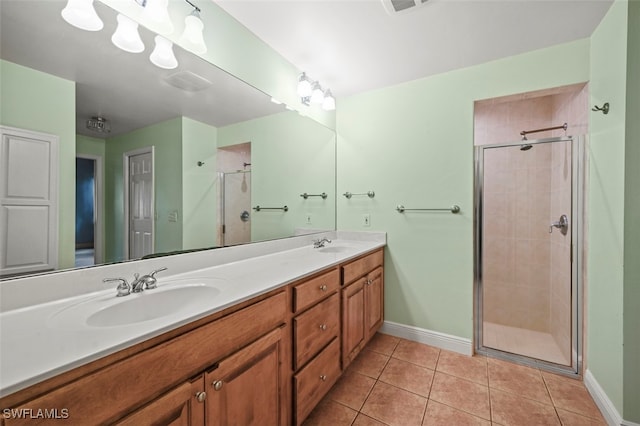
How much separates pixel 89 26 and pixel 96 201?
664 mm

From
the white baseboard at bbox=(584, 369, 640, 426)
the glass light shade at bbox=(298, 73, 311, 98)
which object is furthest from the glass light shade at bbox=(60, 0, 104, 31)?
the white baseboard at bbox=(584, 369, 640, 426)

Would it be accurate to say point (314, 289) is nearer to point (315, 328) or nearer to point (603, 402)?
point (315, 328)

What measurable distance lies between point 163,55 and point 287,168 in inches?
42.4

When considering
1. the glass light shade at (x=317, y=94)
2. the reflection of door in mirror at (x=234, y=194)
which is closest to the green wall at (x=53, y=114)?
the reflection of door in mirror at (x=234, y=194)

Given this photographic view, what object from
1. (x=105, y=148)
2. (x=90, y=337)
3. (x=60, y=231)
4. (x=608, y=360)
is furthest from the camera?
(x=608, y=360)

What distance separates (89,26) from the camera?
1001 mm

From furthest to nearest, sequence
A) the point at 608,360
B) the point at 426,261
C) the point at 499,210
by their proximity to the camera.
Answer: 1. the point at 499,210
2. the point at 426,261
3. the point at 608,360

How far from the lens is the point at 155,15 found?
3.76 ft

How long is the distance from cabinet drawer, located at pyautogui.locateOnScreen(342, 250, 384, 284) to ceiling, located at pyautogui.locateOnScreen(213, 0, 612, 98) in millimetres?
1442

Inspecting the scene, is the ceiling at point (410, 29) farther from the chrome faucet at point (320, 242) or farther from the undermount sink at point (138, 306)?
the undermount sink at point (138, 306)

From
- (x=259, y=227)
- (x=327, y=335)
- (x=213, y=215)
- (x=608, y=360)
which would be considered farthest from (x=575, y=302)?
(x=213, y=215)

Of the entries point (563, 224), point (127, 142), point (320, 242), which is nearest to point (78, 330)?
point (127, 142)

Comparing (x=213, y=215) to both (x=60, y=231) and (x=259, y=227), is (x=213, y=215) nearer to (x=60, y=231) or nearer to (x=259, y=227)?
(x=259, y=227)

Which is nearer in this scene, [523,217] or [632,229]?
[632,229]
